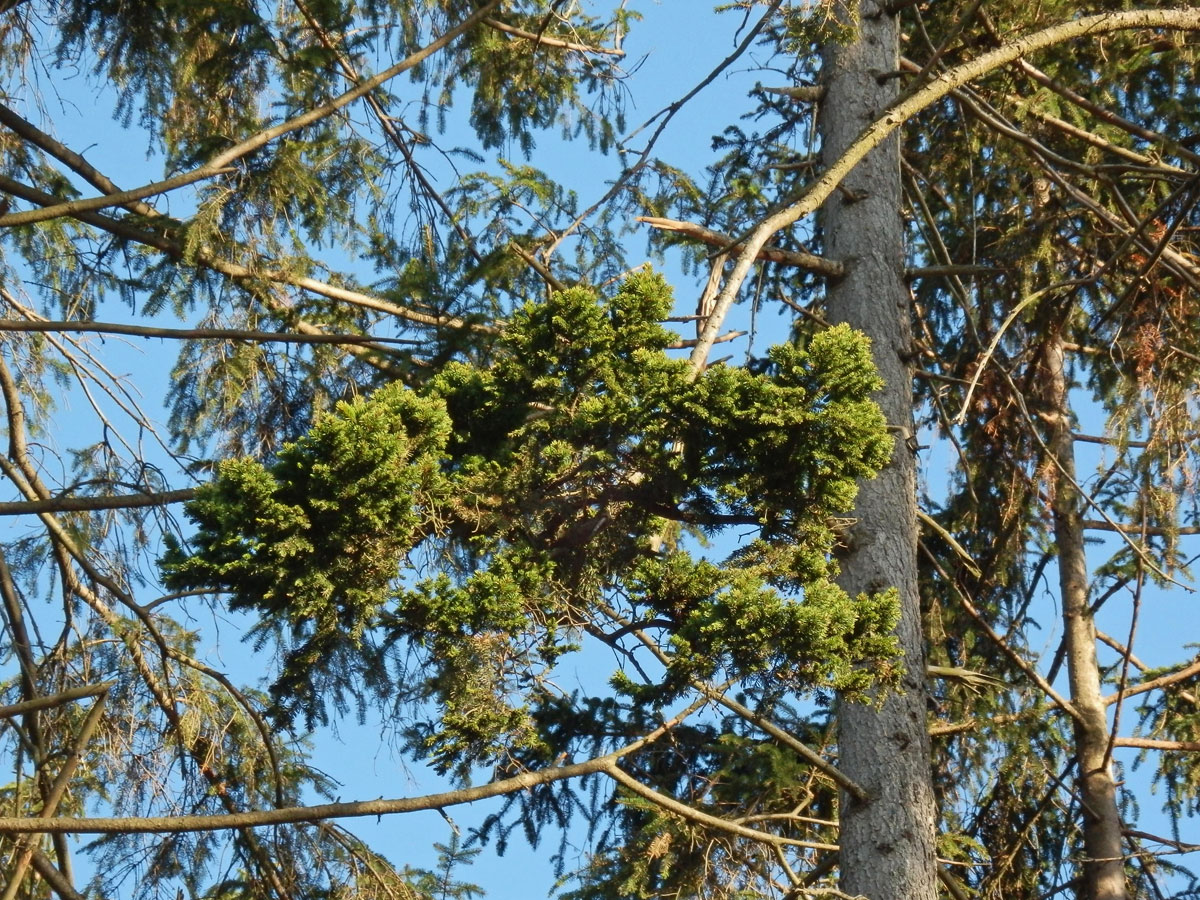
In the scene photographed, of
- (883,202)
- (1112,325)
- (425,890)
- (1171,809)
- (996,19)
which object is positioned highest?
(996,19)

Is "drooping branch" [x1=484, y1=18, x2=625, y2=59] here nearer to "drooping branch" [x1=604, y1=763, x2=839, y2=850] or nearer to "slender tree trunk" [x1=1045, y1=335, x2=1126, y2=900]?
"slender tree trunk" [x1=1045, y1=335, x2=1126, y2=900]

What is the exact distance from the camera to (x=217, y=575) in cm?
511

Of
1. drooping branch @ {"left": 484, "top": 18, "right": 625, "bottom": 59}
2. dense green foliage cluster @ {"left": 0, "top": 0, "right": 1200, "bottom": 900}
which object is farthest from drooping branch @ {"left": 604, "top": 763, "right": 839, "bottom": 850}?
drooping branch @ {"left": 484, "top": 18, "right": 625, "bottom": 59}

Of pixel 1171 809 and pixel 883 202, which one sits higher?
pixel 883 202

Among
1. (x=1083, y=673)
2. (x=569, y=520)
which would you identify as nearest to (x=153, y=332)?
(x=569, y=520)

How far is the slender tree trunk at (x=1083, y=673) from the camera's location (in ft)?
30.1

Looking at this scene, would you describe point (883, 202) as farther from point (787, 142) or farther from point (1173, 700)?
point (1173, 700)

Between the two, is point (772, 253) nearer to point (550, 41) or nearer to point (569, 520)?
point (569, 520)

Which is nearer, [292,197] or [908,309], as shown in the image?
[908,309]

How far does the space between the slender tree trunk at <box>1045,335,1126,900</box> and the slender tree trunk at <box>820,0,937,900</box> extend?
1815 mm

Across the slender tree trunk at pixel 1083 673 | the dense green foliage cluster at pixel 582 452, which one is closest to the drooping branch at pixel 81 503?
the dense green foliage cluster at pixel 582 452

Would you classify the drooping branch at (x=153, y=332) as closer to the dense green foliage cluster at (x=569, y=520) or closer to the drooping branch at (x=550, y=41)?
the dense green foliage cluster at (x=569, y=520)

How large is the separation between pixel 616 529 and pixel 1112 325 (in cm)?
591

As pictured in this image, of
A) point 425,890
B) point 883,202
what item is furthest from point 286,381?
point 883,202
